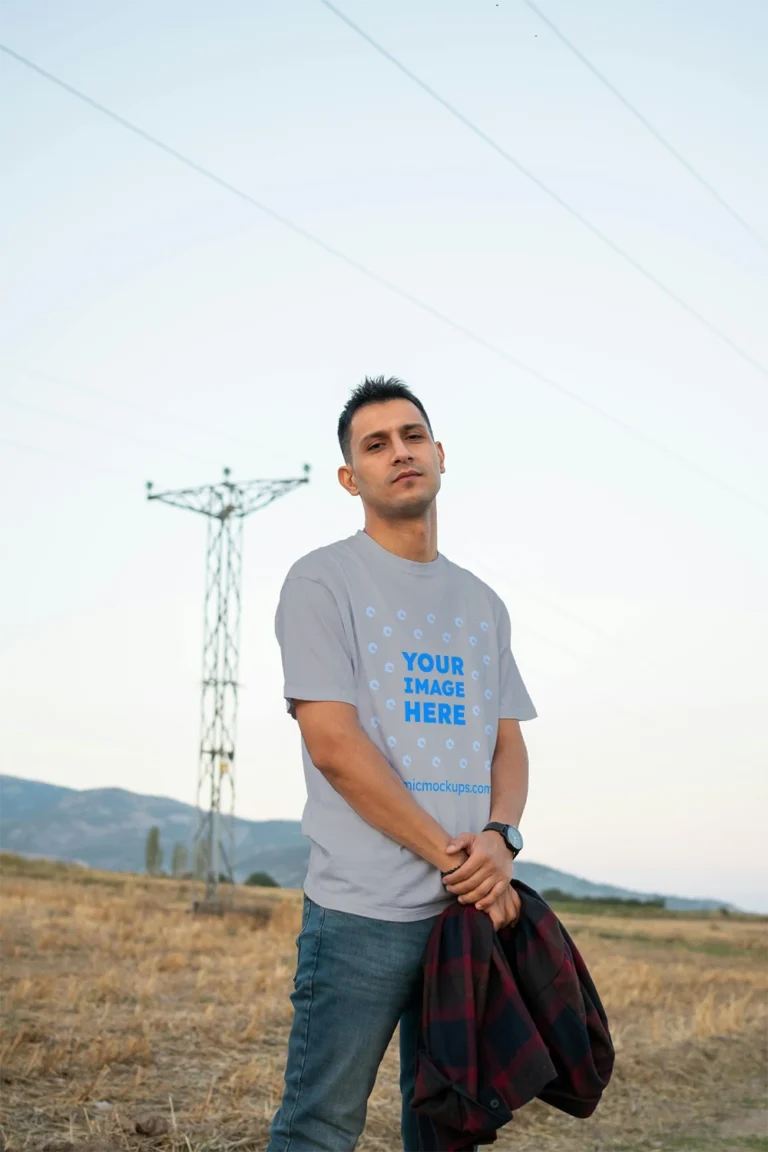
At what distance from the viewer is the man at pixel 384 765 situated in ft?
8.91

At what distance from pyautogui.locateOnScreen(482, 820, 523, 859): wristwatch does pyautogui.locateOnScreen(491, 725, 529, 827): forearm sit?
0.04m

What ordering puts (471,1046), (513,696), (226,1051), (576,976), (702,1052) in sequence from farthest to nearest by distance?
(702,1052)
(226,1051)
(513,696)
(576,976)
(471,1046)

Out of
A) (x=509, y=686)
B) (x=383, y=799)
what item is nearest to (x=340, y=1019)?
(x=383, y=799)

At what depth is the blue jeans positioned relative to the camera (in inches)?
105

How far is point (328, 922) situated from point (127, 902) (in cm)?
2235

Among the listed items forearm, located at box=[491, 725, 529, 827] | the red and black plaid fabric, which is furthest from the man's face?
the red and black plaid fabric

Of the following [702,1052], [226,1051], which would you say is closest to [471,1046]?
[226,1051]

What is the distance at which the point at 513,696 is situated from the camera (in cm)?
331

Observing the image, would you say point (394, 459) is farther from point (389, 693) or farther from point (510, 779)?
→ point (510, 779)

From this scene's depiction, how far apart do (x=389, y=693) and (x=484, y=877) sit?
0.50 metres

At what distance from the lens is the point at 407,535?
10.5 ft

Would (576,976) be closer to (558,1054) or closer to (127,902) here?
(558,1054)

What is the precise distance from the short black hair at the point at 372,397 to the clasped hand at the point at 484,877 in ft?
3.79

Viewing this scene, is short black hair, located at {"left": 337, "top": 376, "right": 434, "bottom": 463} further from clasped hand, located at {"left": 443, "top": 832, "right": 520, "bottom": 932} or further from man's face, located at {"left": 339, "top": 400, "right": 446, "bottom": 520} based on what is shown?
clasped hand, located at {"left": 443, "top": 832, "right": 520, "bottom": 932}
